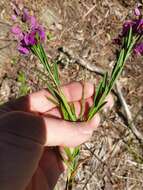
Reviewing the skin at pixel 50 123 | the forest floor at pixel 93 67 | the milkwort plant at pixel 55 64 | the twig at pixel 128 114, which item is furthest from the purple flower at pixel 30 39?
the twig at pixel 128 114

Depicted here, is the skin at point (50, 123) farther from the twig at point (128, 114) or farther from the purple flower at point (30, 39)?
the twig at point (128, 114)

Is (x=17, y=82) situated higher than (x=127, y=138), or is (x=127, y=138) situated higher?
(x=17, y=82)

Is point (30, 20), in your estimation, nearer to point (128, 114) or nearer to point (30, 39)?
point (30, 39)

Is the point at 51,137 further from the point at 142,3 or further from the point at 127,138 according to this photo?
the point at 142,3

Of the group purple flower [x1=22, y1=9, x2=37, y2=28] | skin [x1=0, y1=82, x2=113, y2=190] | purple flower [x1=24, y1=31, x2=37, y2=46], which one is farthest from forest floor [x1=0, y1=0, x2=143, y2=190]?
purple flower [x1=24, y1=31, x2=37, y2=46]

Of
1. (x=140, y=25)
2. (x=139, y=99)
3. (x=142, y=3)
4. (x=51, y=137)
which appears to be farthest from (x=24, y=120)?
(x=142, y=3)

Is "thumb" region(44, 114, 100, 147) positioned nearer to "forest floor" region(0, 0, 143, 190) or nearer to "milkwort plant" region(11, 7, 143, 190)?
"milkwort plant" region(11, 7, 143, 190)

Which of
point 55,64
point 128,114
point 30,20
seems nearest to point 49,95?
point 55,64
